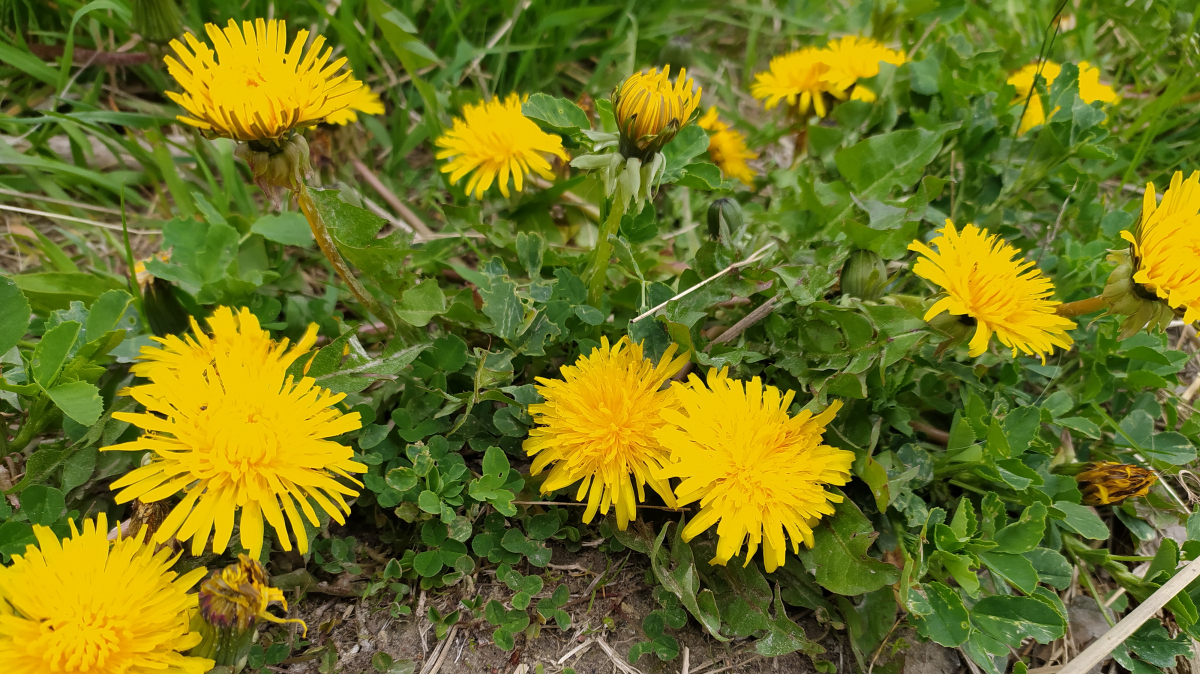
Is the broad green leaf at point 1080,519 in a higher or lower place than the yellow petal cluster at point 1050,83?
lower

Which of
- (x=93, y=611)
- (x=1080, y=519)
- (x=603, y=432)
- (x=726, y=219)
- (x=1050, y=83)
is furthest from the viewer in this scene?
(x=1050, y=83)

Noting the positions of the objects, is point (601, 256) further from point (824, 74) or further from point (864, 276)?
point (824, 74)

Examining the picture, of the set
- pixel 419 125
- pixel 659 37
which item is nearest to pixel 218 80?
pixel 419 125

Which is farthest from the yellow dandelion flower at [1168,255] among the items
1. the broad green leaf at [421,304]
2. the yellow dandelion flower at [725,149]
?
the broad green leaf at [421,304]

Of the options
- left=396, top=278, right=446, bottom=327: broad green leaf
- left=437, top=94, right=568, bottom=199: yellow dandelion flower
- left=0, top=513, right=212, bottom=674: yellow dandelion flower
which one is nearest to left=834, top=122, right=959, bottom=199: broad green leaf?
left=437, top=94, right=568, bottom=199: yellow dandelion flower

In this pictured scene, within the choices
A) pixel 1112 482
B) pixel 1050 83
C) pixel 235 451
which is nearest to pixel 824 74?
pixel 1050 83

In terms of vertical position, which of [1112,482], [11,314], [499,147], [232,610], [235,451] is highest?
→ [499,147]

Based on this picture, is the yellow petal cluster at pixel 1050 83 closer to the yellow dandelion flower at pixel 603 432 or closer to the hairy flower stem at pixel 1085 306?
the hairy flower stem at pixel 1085 306
